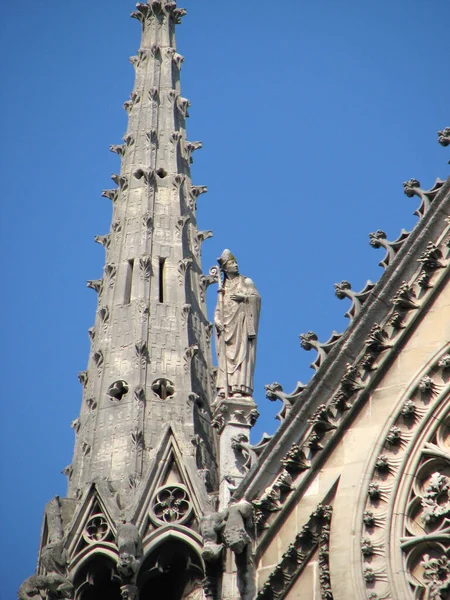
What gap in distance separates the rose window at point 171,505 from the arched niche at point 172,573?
32 cm

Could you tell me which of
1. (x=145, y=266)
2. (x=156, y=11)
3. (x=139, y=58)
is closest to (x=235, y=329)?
(x=145, y=266)

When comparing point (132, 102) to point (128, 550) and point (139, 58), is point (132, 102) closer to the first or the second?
point (139, 58)

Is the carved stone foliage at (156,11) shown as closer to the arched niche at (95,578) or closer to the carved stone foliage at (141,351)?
the carved stone foliage at (141,351)

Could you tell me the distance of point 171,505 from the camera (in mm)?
23109

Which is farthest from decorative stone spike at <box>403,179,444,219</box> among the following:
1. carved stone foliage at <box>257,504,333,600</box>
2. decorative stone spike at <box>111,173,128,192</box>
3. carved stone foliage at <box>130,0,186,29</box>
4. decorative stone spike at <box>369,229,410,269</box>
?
carved stone foliage at <box>130,0,186,29</box>

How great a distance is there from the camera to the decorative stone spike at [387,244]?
73.6ft

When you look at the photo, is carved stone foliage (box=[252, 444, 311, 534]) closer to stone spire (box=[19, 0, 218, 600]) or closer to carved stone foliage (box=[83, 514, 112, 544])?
stone spire (box=[19, 0, 218, 600])

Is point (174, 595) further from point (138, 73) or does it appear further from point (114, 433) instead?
point (138, 73)

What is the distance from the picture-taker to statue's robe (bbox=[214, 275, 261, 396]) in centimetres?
2306

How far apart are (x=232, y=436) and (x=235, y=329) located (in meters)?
1.74

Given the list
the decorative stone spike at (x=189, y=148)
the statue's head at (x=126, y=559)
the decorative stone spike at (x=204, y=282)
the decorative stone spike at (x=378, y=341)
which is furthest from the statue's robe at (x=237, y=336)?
the decorative stone spike at (x=189, y=148)

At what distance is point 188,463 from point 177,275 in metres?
4.57

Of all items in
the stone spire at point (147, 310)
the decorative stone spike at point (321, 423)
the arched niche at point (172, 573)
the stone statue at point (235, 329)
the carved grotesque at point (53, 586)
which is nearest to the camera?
the decorative stone spike at point (321, 423)

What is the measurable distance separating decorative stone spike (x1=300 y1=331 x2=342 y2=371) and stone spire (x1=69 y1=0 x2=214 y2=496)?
2785mm
